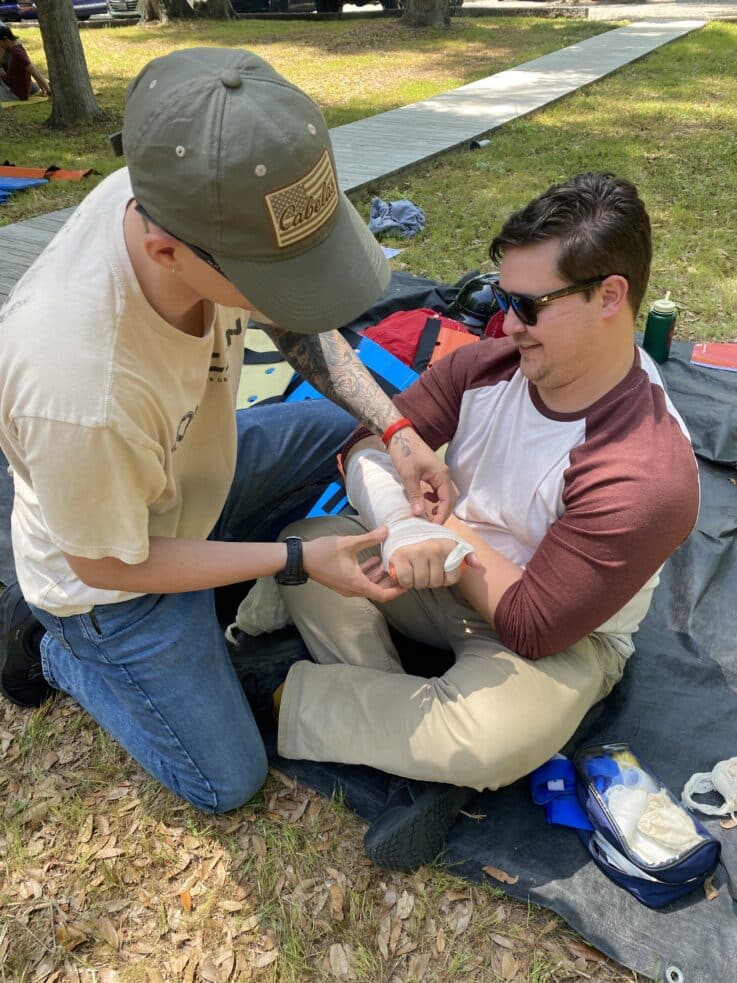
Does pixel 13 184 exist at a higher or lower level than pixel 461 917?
higher

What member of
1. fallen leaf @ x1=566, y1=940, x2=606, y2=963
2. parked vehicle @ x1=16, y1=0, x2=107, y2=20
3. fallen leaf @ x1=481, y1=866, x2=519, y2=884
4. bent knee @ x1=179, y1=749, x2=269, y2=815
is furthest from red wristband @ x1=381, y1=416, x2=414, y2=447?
parked vehicle @ x1=16, y1=0, x2=107, y2=20

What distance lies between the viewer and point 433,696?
7.35ft

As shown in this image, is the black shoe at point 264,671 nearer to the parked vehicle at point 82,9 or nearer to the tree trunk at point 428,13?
the tree trunk at point 428,13

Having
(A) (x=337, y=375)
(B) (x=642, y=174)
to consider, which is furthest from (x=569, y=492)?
(B) (x=642, y=174)

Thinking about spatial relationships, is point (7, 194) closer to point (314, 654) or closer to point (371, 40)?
point (314, 654)

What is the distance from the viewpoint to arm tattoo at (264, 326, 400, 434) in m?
2.49

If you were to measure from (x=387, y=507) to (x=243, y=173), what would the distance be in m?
1.17

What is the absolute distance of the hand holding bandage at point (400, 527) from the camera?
6.82ft

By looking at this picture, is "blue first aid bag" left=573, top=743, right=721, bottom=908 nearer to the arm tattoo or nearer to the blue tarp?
the arm tattoo

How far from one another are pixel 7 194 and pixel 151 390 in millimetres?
6644

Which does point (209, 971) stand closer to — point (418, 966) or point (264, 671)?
point (418, 966)

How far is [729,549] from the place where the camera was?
10.4ft

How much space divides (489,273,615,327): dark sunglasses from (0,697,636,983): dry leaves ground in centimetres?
154

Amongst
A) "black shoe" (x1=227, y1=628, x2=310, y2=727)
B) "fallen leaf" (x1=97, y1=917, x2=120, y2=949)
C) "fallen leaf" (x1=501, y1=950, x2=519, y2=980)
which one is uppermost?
"black shoe" (x1=227, y1=628, x2=310, y2=727)
